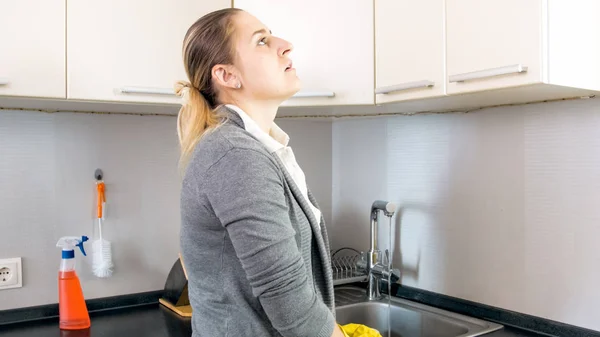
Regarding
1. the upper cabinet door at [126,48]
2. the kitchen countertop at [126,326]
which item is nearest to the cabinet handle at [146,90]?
the upper cabinet door at [126,48]

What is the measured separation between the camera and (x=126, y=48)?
1.56m

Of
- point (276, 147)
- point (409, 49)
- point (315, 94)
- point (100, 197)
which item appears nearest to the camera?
point (276, 147)

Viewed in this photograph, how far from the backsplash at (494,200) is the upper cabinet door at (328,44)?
0.37 metres

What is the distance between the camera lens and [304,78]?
167cm

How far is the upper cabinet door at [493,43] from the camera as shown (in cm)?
121

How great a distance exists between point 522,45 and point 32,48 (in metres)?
1.11

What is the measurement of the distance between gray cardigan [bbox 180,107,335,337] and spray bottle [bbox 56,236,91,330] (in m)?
0.80

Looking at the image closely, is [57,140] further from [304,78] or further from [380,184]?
[380,184]

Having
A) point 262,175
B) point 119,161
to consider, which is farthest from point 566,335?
point 119,161

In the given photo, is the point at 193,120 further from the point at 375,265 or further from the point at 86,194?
the point at 375,265

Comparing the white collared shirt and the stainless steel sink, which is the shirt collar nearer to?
the white collared shirt

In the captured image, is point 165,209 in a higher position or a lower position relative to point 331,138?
lower

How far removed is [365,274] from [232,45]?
1166 millimetres

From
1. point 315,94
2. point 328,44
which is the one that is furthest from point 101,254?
point 328,44
